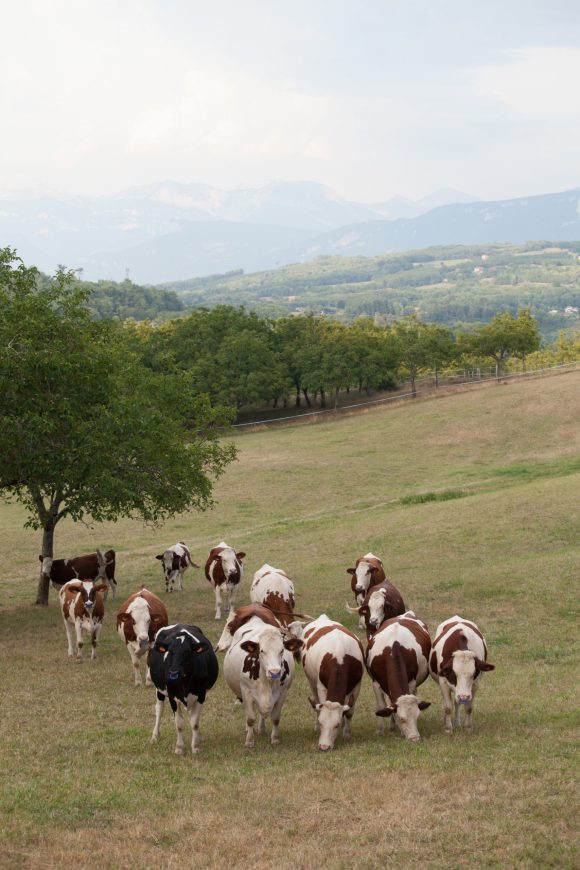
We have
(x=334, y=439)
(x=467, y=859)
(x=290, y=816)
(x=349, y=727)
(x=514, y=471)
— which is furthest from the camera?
(x=334, y=439)

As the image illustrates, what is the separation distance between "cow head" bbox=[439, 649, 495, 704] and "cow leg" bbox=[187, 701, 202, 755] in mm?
3989

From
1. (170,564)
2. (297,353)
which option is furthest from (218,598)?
(297,353)

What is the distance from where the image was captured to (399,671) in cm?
1462

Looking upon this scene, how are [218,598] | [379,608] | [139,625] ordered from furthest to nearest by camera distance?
[218,598], [379,608], [139,625]

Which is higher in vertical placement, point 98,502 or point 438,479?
point 98,502

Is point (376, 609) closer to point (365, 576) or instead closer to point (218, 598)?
point (365, 576)

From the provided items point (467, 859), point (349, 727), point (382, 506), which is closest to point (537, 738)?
point (349, 727)

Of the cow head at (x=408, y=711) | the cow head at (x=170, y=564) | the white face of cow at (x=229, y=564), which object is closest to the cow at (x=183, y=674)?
the cow head at (x=408, y=711)

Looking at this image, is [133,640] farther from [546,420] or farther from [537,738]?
[546,420]

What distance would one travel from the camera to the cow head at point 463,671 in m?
14.4

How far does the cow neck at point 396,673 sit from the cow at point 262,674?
5.25 feet

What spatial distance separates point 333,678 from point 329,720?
2.38ft

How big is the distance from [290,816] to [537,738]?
452cm

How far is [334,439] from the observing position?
70.4 metres
